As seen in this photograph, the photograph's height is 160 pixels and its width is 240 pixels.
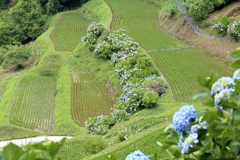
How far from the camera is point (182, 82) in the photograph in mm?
15359

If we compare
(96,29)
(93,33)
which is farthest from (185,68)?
(93,33)

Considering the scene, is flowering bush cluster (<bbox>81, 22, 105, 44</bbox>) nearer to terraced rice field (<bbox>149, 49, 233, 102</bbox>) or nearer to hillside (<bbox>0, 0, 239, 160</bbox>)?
hillside (<bbox>0, 0, 239, 160</bbox>)

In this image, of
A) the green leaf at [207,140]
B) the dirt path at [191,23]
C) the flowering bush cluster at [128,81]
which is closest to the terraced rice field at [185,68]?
the flowering bush cluster at [128,81]

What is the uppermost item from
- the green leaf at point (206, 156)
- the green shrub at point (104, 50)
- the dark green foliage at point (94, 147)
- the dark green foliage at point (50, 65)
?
the green leaf at point (206, 156)

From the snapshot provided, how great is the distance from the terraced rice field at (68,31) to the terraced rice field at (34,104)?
7545 mm

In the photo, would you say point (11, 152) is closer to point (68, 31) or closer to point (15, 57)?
point (15, 57)

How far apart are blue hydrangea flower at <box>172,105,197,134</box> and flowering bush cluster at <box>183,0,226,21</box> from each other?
2095cm

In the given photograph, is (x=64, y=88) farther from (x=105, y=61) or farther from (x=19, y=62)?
(x=19, y=62)

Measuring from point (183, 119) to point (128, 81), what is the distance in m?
14.6

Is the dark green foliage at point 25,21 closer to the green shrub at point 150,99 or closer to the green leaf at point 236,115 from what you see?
the green shrub at point 150,99

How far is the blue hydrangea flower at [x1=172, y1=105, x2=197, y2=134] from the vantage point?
1526 millimetres

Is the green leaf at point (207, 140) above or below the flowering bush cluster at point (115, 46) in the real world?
above

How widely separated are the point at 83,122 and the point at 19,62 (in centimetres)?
1456

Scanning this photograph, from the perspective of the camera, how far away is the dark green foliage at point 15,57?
26.8m
